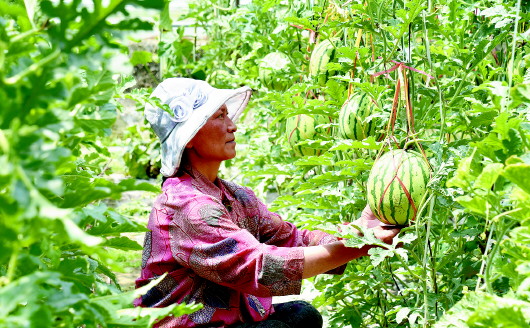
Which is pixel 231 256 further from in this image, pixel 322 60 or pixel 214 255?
pixel 322 60

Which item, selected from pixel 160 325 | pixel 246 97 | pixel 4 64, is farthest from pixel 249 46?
pixel 4 64

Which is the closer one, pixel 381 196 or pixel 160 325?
pixel 381 196

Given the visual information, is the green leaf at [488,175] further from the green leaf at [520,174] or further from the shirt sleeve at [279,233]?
the shirt sleeve at [279,233]

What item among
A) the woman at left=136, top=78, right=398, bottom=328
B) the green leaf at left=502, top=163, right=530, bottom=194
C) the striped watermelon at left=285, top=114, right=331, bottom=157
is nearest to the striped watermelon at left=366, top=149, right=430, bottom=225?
the woman at left=136, top=78, right=398, bottom=328

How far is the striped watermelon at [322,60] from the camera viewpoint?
10.1ft

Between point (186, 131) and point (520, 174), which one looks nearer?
point (520, 174)

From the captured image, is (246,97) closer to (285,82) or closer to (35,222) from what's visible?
(285,82)

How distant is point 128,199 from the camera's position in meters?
7.69

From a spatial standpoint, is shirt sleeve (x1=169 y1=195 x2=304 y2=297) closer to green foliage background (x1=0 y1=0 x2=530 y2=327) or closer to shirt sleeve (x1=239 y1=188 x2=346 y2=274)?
green foliage background (x1=0 y1=0 x2=530 y2=327)

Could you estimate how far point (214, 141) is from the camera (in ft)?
8.80

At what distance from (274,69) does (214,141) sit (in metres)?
1.14

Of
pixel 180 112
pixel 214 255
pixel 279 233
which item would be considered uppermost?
pixel 180 112

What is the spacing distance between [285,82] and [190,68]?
8.37 feet

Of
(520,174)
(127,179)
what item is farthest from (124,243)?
(520,174)
